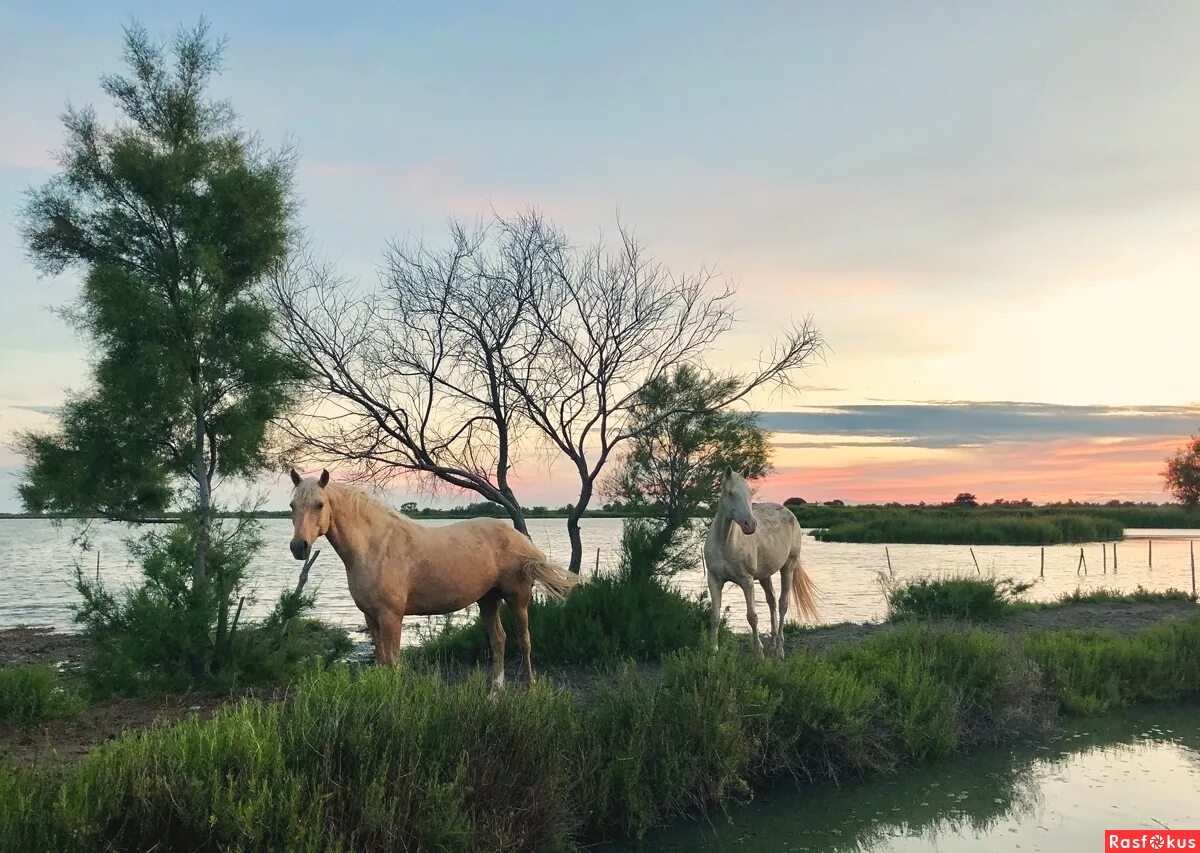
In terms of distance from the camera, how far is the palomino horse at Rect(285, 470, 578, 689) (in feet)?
25.6

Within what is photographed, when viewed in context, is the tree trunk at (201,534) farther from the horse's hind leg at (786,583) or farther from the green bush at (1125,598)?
the green bush at (1125,598)

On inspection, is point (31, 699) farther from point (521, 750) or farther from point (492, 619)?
point (521, 750)

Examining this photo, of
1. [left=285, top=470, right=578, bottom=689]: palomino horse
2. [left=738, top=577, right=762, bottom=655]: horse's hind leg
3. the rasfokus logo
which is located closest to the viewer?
the rasfokus logo

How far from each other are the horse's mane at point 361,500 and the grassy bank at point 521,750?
1.55 metres

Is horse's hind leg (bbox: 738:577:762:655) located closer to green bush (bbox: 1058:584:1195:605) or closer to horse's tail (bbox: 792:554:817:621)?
horse's tail (bbox: 792:554:817:621)

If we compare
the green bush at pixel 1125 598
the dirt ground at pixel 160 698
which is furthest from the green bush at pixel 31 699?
the green bush at pixel 1125 598

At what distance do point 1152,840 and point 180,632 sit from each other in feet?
28.8

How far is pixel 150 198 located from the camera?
38.6 ft

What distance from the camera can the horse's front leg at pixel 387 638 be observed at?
7957 millimetres

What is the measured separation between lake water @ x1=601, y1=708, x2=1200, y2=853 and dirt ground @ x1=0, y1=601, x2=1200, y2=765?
214 cm

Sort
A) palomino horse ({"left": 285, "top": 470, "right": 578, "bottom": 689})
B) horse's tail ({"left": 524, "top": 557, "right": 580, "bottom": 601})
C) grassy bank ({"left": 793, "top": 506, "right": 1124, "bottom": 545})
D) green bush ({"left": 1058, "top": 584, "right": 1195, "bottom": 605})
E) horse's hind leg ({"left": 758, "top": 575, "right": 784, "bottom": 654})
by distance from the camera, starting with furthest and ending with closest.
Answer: grassy bank ({"left": 793, "top": 506, "right": 1124, "bottom": 545})
green bush ({"left": 1058, "top": 584, "right": 1195, "bottom": 605})
horse's hind leg ({"left": 758, "top": 575, "right": 784, "bottom": 654})
horse's tail ({"left": 524, "top": 557, "right": 580, "bottom": 601})
palomino horse ({"left": 285, "top": 470, "right": 578, "bottom": 689})

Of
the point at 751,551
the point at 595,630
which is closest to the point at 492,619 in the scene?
the point at 595,630

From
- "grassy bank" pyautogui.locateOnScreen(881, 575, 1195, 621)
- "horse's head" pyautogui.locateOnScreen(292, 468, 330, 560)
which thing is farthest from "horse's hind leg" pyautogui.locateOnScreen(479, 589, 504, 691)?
"grassy bank" pyautogui.locateOnScreen(881, 575, 1195, 621)

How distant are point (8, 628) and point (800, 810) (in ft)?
61.1
